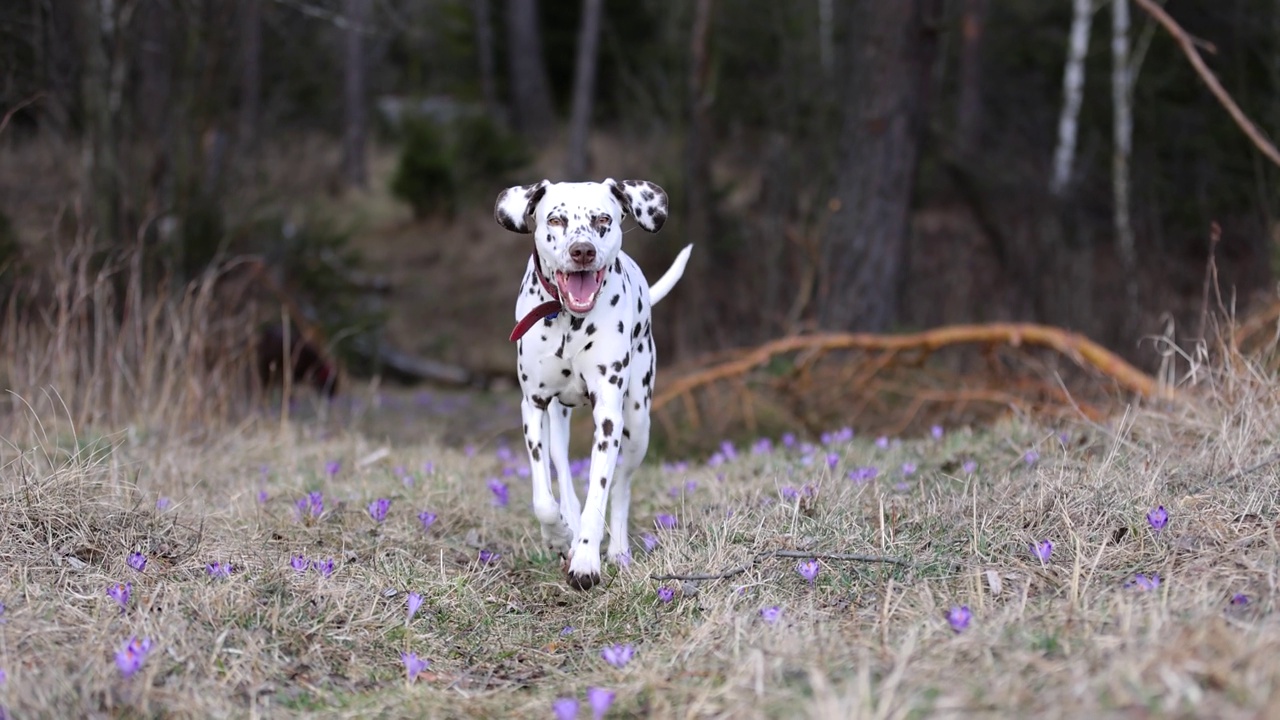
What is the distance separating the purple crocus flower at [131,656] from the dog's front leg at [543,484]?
1644 mm

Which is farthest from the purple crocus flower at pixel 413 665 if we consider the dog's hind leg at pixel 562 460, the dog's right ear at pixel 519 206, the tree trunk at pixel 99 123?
the tree trunk at pixel 99 123

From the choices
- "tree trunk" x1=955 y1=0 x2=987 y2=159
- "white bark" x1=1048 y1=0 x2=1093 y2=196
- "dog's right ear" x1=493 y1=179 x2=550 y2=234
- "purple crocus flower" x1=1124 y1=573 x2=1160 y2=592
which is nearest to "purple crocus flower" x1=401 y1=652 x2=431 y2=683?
"dog's right ear" x1=493 y1=179 x2=550 y2=234

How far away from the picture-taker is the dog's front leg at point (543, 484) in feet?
15.1

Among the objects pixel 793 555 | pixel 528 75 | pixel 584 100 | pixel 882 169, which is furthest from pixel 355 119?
pixel 793 555

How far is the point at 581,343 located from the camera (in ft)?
15.0

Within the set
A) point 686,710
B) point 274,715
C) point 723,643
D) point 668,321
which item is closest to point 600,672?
point 723,643

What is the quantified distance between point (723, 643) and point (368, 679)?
1.08m

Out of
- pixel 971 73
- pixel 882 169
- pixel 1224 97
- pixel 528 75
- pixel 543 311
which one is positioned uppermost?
pixel 971 73

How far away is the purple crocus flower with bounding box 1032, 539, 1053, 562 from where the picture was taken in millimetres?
3891

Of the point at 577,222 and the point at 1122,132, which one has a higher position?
the point at 1122,132

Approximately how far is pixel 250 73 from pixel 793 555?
43.8 feet

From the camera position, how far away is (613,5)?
21906mm

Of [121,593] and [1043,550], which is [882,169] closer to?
[1043,550]

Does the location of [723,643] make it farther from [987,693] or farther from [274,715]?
[274,715]
